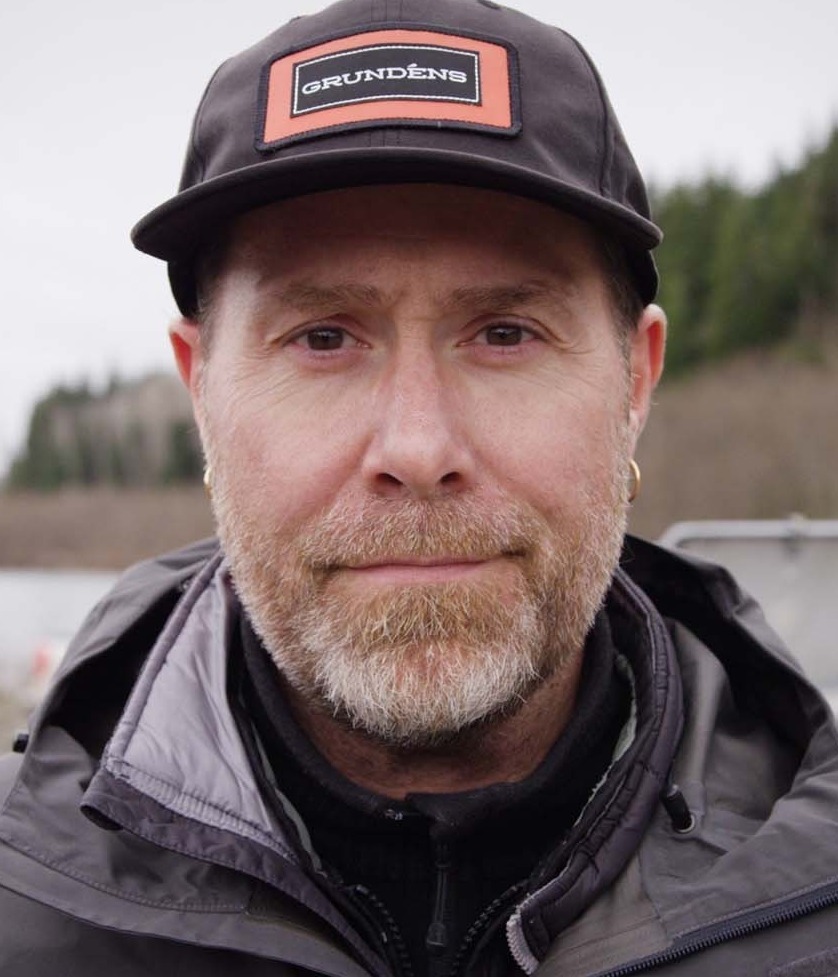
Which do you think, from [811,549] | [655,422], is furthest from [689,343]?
[811,549]

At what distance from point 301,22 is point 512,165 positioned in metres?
0.52

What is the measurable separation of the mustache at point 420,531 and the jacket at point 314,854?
43 centimetres

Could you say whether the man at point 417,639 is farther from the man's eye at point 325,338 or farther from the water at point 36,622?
the water at point 36,622

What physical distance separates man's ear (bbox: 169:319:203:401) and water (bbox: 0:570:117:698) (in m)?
2.33

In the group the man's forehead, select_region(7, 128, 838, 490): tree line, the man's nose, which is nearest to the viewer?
the man's nose

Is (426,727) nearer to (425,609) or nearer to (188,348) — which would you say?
(425,609)

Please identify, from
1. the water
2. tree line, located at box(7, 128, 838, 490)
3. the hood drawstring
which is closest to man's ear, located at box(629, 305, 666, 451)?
the hood drawstring

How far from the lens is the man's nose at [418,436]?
1.71 meters

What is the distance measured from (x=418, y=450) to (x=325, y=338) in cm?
34

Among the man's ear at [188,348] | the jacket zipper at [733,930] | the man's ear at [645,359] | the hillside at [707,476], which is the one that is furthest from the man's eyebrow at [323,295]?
the hillside at [707,476]

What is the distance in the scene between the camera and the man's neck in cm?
194

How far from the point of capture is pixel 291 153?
5.77 feet

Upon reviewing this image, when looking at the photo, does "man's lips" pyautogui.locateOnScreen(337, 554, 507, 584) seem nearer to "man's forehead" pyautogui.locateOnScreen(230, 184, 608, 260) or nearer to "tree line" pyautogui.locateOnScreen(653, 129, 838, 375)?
"man's forehead" pyautogui.locateOnScreen(230, 184, 608, 260)

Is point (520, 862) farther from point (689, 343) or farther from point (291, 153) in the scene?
point (689, 343)
